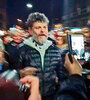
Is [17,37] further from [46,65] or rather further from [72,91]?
[72,91]

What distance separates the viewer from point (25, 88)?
4.25 ft

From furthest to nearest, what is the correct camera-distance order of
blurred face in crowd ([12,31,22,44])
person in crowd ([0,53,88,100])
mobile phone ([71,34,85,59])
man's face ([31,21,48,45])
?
mobile phone ([71,34,85,59]) < blurred face in crowd ([12,31,22,44]) < man's face ([31,21,48,45]) < person in crowd ([0,53,88,100])

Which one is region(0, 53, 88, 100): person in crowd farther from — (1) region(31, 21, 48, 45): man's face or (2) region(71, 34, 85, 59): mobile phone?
(2) region(71, 34, 85, 59): mobile phone

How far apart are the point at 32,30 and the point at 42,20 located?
191mm

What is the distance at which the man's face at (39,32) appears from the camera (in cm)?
303

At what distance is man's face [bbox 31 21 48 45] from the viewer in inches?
119

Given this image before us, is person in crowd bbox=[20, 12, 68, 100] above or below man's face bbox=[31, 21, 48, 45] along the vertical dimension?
below

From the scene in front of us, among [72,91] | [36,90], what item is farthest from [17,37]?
[72,91]

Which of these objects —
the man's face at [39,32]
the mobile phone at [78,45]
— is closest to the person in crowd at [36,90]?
the man's face at [39,32]

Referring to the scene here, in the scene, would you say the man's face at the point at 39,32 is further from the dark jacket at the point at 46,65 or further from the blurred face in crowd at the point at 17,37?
the blurred face in crowd at the point at 17,37

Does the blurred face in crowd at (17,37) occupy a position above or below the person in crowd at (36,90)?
above

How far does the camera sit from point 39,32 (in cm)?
307

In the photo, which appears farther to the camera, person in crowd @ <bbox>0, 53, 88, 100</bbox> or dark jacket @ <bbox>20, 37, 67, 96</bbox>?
dark jacket @ <bbox>20, 37, 67, 96</bbox>

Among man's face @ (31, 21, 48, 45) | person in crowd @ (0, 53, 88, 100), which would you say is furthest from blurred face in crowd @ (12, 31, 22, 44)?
person in crowd @ (0, 53, 88, 100)
